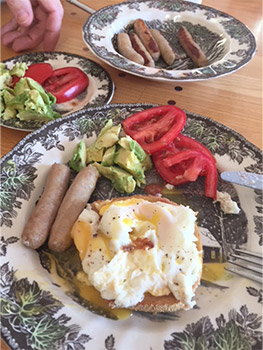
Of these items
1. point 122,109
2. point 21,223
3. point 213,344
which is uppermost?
point 122,109

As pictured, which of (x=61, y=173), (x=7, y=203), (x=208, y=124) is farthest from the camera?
(x=208, y=124)

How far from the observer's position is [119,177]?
65.8 inches

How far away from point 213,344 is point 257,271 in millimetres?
346

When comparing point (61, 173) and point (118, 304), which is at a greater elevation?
point (61, 173)

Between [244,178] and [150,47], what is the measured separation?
48.7 inches

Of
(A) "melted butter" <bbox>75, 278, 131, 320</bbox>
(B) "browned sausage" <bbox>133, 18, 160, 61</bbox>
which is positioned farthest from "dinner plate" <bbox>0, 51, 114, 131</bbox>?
(A) "melted butter" <bbox>75, 278, 131, 320</bbox>

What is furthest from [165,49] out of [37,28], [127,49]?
[37,28]

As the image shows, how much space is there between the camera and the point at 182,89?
2.32 meters

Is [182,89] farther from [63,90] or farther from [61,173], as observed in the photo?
[61,173]

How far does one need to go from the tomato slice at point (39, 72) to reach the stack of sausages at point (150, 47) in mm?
499

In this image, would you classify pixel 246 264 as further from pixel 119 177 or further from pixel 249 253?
pixel 119 177

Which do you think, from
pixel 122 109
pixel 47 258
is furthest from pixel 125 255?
pixel 122 109

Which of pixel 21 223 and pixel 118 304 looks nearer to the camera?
pixel 118 304

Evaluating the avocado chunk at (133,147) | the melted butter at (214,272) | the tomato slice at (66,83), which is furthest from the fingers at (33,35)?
the melted butter at (214,272)
